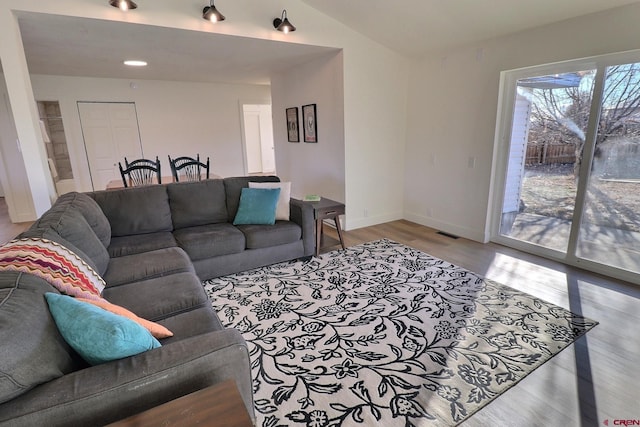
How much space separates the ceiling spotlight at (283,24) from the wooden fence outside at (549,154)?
9.69ft

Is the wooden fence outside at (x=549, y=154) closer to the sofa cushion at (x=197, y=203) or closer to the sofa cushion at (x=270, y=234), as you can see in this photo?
the sofa cushion at (x=270, y=234)

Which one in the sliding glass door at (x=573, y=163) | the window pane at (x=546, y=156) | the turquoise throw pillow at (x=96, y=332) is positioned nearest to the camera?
the turquoise throw pillow at (x=96, y=332)

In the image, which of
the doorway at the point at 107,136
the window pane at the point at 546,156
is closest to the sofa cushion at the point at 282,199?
→ the window pane at the point at 546,156

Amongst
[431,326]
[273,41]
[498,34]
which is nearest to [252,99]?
[273,41]

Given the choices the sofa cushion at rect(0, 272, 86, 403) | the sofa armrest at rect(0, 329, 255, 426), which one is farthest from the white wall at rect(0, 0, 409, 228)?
the sofa armrest at rect(0, 329, 255, 426)

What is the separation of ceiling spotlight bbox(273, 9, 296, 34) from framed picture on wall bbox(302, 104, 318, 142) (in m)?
1.37

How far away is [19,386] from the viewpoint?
3.30ft

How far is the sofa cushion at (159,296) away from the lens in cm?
183

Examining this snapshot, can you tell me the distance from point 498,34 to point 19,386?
178 inches

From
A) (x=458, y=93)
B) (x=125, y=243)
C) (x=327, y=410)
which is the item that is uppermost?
(x=458, y=93)

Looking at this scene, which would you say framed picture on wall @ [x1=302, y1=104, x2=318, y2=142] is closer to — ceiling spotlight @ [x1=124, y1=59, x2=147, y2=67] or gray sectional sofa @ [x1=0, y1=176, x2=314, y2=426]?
gray sectional sofa @ [x1=0, y1=176, x2=314, y2=426]

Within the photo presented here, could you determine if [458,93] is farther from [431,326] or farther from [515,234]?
[431,326]

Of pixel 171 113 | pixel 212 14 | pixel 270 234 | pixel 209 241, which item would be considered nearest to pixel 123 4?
pixel 212 14

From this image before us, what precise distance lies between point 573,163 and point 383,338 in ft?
8.82
